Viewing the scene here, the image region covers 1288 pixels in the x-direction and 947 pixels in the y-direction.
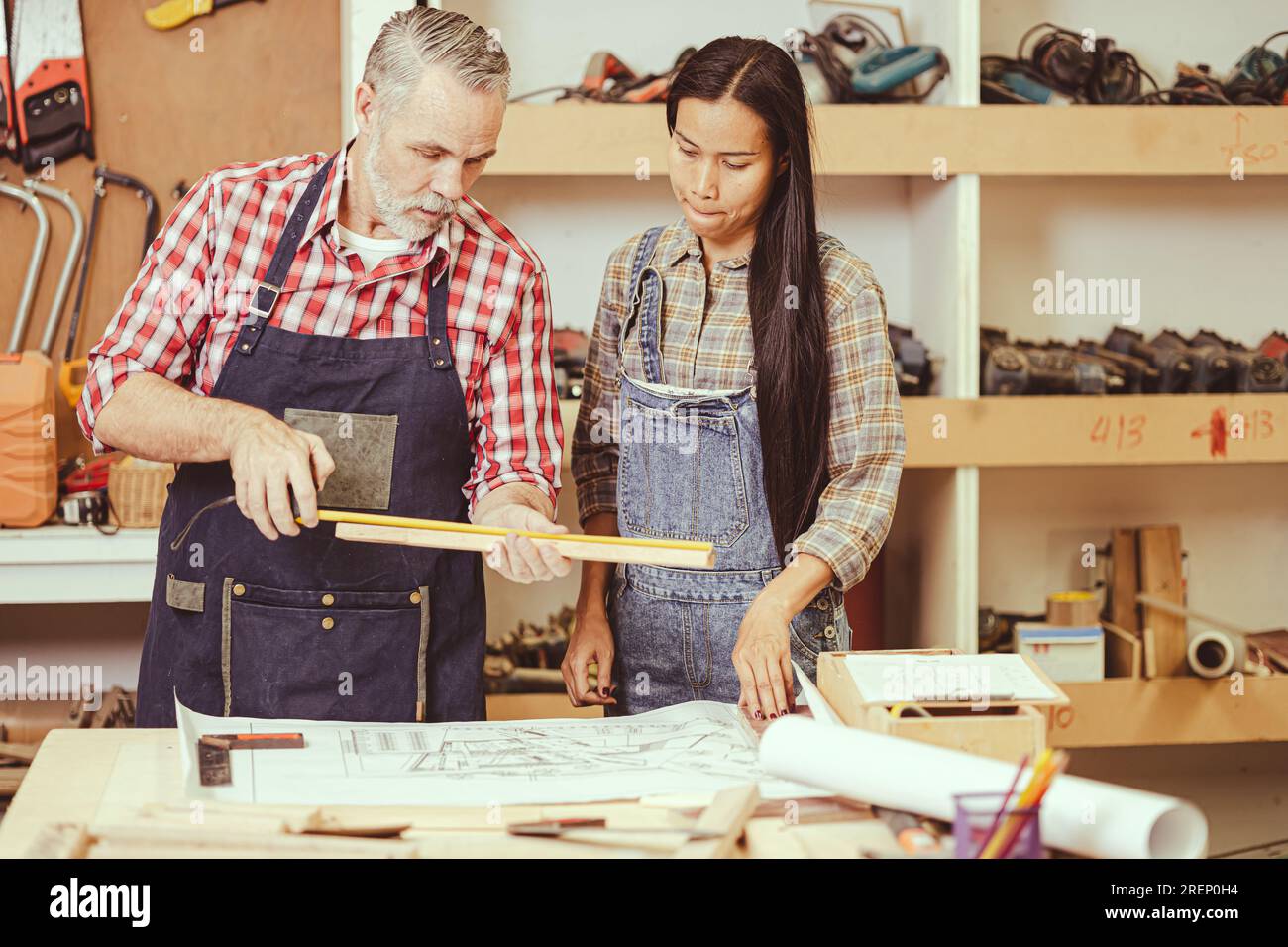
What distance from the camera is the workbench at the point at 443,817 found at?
1.13 metres

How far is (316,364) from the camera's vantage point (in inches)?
69.7

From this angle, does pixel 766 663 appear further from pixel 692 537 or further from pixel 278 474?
pixel 278 474

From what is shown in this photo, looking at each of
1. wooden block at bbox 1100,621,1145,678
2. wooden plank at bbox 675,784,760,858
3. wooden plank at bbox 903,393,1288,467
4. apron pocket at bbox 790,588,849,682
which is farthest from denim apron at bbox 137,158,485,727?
wooden block at bbox 1100,621,1145,678

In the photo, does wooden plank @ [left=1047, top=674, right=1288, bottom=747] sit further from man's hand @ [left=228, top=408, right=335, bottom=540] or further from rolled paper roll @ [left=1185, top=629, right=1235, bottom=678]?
man's hand @ [left=228, top=408, right=335, bottom=540]

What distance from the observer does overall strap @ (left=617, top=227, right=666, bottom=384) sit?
1911 mm

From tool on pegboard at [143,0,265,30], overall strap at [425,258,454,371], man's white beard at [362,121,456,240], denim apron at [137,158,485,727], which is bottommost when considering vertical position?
denim apron at [137,158,485,727]

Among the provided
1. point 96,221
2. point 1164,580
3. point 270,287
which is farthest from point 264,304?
point 1164,580

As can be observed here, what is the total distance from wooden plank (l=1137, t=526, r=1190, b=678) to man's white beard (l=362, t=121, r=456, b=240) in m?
2.13

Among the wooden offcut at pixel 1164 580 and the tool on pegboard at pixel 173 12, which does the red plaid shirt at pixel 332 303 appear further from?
the wooden offcut at pixel 1164 580

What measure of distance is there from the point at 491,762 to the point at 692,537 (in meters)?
0.59

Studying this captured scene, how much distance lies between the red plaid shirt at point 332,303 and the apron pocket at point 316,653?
24 cm

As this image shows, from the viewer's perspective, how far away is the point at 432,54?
1.68m

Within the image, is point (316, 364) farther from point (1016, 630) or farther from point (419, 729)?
point (1016, 630)
